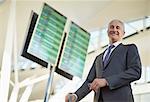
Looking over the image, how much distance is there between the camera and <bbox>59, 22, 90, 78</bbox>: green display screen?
494cm

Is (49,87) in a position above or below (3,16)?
below

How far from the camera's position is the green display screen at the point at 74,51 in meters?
4.94

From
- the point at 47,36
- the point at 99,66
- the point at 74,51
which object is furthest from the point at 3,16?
the point at 99,66

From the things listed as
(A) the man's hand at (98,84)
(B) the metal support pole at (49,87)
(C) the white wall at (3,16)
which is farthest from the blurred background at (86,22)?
(A) the man's hand at (98,84)

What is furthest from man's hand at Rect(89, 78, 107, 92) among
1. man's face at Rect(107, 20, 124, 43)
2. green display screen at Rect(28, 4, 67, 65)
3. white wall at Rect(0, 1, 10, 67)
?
white wall at Rect(0, 1, 10, 67)

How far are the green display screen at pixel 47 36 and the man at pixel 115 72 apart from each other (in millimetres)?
1062

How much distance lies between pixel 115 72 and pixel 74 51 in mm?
2213

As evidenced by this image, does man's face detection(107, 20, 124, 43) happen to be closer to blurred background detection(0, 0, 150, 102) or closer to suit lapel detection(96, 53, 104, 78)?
suit lapel detection(96, 53, 104, 78)

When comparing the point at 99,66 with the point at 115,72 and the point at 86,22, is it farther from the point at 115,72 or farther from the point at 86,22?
the point at 86,22

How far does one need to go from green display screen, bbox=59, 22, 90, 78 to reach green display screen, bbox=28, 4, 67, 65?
0.16 m

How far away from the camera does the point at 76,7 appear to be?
52.0ft

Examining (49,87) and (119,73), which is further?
(49,87)

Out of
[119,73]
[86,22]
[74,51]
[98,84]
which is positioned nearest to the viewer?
[98,84]

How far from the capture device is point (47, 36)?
4.88m
